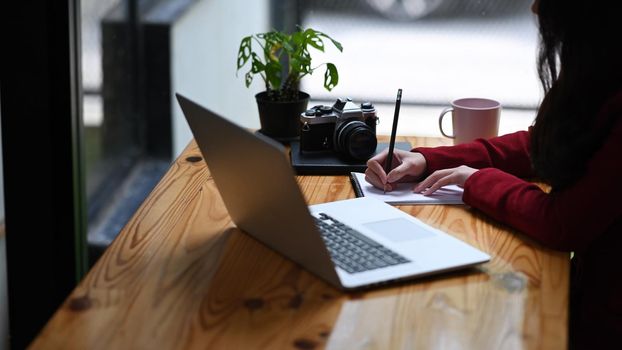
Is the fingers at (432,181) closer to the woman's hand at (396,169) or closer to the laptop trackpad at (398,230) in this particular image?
the woman's hand at (396,169)

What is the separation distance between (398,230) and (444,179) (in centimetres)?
20

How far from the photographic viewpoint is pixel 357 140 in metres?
1.59

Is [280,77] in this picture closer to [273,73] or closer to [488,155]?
[273,73]

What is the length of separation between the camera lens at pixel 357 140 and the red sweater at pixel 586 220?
28cm

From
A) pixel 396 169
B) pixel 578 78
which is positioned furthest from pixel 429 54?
pixel 578 78

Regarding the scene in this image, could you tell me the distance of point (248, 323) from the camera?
99cm

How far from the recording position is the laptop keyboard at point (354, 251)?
3.69 feet

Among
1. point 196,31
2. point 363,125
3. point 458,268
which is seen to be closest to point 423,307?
point 458,268

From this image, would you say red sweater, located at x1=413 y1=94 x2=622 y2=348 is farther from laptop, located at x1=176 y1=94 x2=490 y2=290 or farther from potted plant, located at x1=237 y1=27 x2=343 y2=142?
potted plant, located at x1=237 y1=27 x2=343 y2=142

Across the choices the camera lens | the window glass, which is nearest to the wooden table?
the camera lens

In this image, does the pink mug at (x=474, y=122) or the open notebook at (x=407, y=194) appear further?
the pink mug at (x=474, y=122)

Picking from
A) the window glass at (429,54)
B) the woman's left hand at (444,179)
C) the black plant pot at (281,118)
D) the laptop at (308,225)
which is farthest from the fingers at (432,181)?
the window glass at (429,54)

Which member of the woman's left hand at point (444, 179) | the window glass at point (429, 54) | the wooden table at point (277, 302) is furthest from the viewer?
the window glass at point (429, 54)

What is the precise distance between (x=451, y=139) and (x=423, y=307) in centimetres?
82
